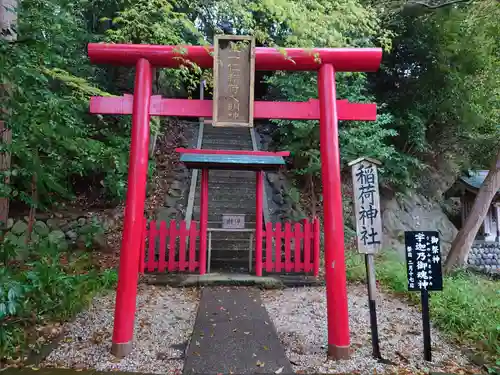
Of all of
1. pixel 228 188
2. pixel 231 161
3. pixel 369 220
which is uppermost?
pixel 231 161

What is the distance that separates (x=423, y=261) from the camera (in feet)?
13.0

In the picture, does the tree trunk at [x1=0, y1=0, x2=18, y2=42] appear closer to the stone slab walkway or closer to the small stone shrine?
the stone slab walkway

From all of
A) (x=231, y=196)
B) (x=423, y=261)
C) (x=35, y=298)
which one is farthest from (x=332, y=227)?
(x=231, y=196)

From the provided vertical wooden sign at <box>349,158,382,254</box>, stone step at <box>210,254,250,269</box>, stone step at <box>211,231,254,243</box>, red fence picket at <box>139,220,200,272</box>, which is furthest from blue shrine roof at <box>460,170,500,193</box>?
red fence picket at <box>139,220,200,272</box>

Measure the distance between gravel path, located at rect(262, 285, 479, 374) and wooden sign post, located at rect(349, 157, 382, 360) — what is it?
0.34 m

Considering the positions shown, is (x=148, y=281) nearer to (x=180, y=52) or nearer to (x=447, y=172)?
(x=180, y=52)

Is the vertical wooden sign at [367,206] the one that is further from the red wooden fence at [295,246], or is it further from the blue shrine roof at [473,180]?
the blue shrine roof at [473,180]

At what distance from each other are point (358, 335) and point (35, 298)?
440 cm

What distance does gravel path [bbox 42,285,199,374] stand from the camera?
12.1ft

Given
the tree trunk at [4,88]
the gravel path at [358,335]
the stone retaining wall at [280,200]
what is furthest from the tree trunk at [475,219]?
the tree trunk at [4,88]

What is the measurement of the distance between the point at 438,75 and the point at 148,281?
10.3 m

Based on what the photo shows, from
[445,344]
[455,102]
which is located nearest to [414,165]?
[455,102]

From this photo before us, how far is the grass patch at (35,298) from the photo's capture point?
10.8 ft

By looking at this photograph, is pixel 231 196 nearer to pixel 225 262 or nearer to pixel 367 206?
pixel 225 262
